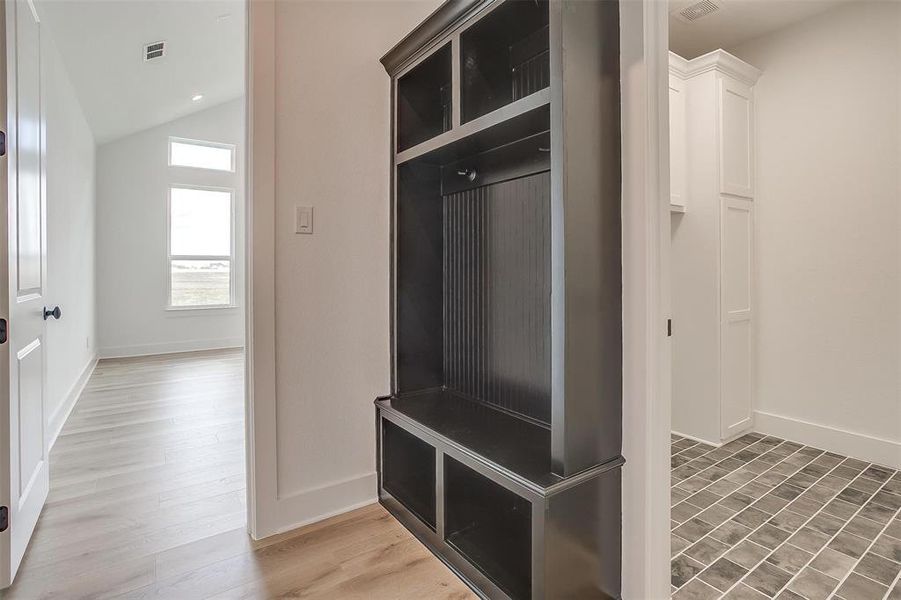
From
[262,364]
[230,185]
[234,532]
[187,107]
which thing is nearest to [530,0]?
[262,364]

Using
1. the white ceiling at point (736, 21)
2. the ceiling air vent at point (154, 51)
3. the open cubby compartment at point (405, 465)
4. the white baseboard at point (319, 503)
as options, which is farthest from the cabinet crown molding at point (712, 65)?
the ceiling air vent at point (154, 51)

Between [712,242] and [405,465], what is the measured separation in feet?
7.90

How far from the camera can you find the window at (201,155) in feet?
20.2

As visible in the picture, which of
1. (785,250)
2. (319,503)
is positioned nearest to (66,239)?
(319,503)

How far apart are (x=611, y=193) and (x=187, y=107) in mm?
6163

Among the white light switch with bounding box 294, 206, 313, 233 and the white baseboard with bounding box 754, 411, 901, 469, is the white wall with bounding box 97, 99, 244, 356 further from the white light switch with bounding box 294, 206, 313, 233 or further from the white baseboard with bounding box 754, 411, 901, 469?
the white baseboard with bounding box 754, 411, 901, 469

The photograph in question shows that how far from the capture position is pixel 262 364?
1832 mm

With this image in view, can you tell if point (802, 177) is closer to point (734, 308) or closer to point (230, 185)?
point (734, 308)

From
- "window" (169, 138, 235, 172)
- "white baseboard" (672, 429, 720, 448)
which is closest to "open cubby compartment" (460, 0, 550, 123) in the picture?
"white baseboard" (672, 429, 720, 448)

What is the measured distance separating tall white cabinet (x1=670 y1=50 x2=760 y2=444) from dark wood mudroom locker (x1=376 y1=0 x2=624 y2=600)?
1626mm

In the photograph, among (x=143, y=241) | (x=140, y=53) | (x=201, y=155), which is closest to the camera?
(x=140, y=53)

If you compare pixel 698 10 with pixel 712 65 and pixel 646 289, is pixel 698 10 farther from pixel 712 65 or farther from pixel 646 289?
pixel 646 289

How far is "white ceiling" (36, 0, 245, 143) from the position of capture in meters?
3.15

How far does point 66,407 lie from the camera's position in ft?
11.1
